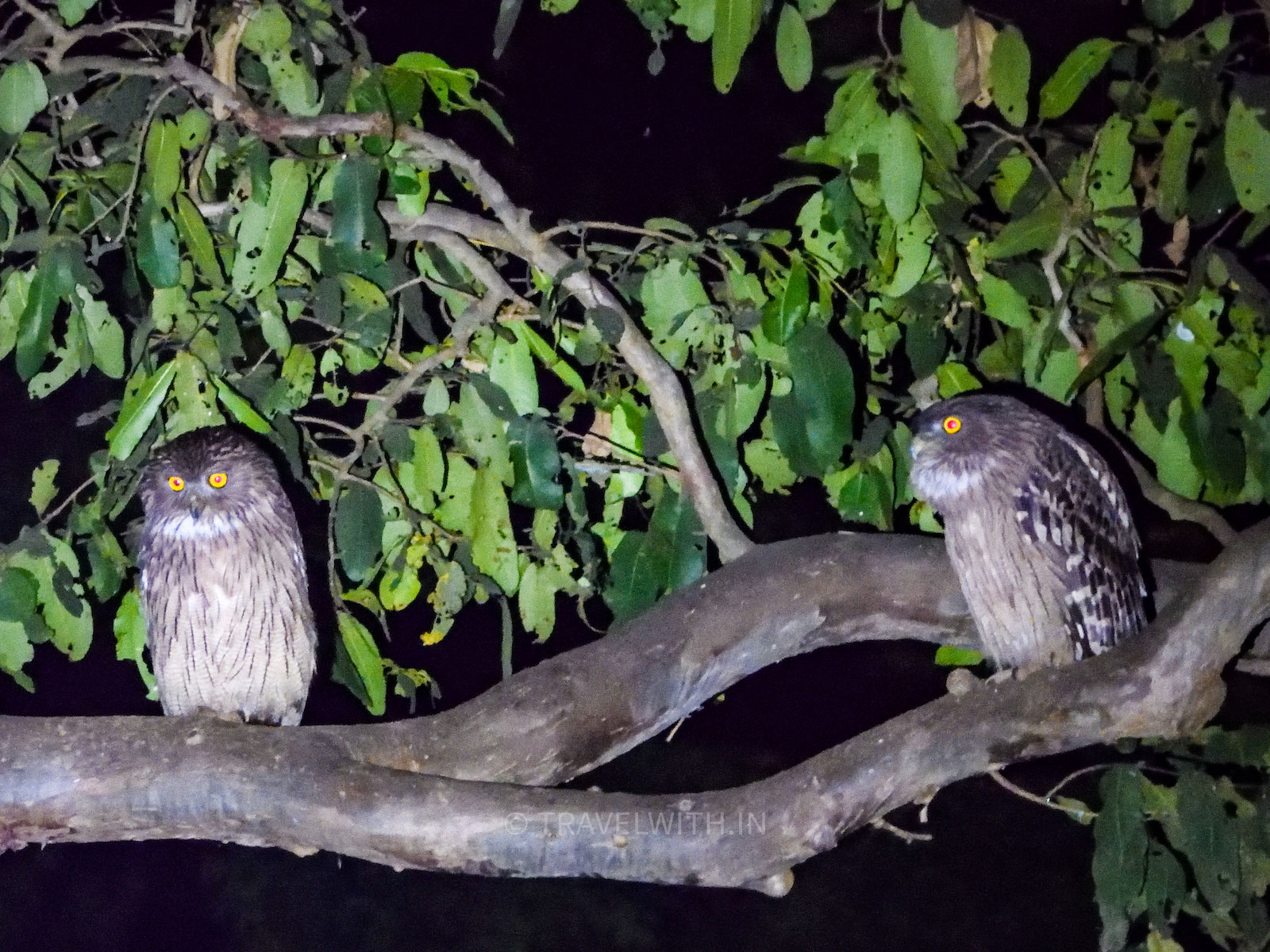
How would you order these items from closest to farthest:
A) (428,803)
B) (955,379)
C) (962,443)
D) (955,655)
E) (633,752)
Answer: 1. (428,803)
2. (955,379)
3. (962,443)
4. (955,655)
5. (633,752)

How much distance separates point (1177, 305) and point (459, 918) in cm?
229

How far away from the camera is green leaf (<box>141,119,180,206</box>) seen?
1.55m

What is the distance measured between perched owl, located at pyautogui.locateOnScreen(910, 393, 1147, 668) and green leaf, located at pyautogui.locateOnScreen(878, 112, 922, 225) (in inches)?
22.2

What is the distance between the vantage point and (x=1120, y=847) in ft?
5.50

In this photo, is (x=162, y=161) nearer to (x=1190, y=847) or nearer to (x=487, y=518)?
(x=487, y=518)

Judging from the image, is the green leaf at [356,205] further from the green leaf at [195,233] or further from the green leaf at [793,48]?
the green leaf at [793,48]

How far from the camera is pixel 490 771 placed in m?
1.55

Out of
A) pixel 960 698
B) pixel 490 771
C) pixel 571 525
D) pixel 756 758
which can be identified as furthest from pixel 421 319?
pixel 756 758

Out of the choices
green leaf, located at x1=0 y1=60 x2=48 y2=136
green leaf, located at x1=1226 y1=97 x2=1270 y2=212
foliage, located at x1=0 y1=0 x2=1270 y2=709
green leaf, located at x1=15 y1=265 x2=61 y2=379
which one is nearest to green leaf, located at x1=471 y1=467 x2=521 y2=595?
foliage, located at x1=0 y1=0 x2=1270 y2=709

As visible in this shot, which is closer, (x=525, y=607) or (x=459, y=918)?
(x=525, y=607)

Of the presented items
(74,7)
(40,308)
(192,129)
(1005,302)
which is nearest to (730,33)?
(1005,302)

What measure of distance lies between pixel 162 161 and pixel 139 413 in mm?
336

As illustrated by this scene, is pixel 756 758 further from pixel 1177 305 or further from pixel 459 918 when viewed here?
pixel 1177 305

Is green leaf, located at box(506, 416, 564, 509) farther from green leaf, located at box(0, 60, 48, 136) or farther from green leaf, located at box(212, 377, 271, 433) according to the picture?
green leaf, located at box(0, 60, 48, 136)
